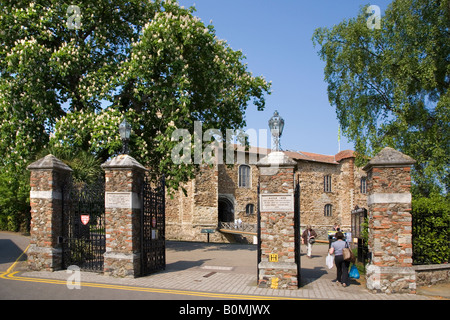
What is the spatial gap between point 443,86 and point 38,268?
18.3 metres

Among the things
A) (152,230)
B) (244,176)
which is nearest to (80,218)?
(152,230)

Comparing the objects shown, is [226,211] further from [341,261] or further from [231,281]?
[341,261]

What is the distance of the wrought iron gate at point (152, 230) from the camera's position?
10.9 metres

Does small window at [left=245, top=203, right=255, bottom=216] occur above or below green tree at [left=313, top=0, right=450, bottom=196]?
below

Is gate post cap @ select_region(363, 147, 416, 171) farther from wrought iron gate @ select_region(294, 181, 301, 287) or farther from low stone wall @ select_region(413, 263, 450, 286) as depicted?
low stone wall @ select_region(413, 263, 450, 286)

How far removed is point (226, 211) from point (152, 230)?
26.8 m

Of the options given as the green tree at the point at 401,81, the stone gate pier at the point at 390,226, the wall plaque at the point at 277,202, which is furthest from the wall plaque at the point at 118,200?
the green tree at the point at 401,81

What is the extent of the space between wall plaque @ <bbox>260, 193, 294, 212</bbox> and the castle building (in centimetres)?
1742

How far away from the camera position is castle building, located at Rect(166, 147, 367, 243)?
33.6 meters

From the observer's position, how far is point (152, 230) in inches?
443

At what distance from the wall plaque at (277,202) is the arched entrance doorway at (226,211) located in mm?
28127

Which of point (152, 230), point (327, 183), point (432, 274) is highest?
point (327, 183)

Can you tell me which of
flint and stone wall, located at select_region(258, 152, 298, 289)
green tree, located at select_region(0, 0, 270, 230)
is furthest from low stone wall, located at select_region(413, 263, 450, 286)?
green tree, located at select_region(0, 0, 270, 230)
